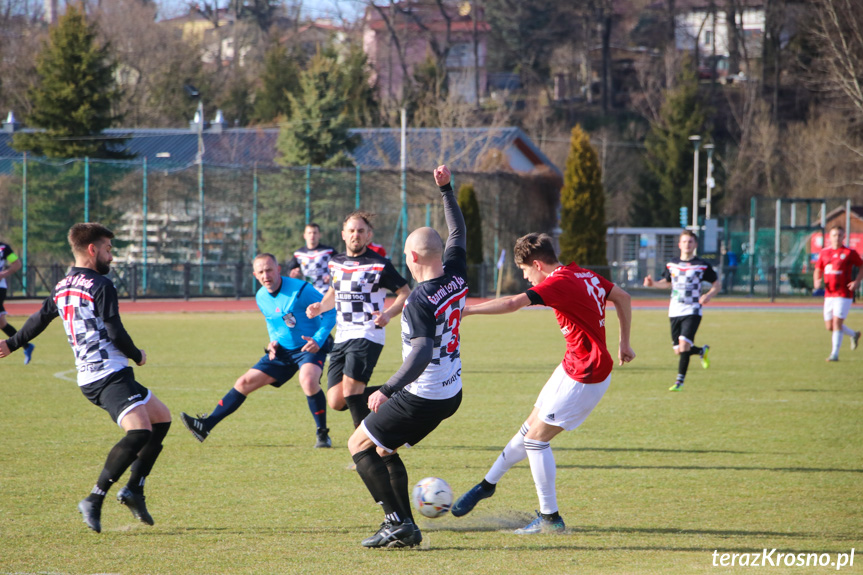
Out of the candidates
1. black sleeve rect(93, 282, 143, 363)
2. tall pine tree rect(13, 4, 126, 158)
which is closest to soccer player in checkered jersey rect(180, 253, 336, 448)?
black sleeve rect(93, 282, 143, 363)

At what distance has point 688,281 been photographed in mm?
12305

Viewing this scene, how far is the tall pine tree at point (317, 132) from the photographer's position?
3834 centimetres

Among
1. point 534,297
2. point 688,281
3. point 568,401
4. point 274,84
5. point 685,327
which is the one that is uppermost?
point 274,84

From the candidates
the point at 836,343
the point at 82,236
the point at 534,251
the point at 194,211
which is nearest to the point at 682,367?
the point at 836,343

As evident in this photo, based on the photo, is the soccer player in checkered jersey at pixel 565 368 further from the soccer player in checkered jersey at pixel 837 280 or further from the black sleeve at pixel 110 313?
the soccer player in checkered jersey at pixel 837 280

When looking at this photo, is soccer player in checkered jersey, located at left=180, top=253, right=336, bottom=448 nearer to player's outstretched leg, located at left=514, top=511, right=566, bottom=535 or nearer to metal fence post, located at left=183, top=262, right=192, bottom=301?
player's outstretched leg, located at left=514, top=511, right=566, bottom=535

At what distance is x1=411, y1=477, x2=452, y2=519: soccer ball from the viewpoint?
5.54 meters

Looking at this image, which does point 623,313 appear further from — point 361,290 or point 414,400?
point 361,290

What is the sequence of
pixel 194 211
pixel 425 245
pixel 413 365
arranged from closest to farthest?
pixel 413 365 → pixel 425 245 → pixel 194 211

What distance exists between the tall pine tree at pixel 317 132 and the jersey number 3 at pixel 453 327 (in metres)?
33.4

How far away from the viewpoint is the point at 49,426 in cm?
885

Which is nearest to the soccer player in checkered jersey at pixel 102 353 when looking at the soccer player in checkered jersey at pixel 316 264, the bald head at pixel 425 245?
the bald head at pixel 425 245

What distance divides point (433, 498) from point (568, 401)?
40.7 inches

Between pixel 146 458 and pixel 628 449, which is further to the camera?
pixel 628 449
